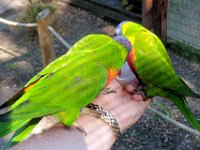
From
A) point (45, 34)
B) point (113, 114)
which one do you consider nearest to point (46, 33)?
point (45, 34)

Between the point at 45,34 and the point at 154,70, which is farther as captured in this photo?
the point at 45,34

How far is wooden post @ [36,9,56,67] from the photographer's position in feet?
7.70

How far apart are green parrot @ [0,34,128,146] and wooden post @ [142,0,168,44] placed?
1.67 metres

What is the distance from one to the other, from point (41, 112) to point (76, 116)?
0.15 meters

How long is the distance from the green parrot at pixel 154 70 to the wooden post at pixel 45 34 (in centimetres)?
85

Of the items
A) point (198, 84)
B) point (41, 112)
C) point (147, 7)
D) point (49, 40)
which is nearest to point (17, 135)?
point (41, 112)

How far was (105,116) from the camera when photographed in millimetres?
1403

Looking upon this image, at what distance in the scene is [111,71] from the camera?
141 centimetres

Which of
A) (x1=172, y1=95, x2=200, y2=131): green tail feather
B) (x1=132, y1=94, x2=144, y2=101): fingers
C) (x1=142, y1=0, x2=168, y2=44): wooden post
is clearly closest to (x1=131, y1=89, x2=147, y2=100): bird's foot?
(x1=132, y1=94, x2=144, y2=101): fingers

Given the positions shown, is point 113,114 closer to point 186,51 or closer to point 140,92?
point 140,92

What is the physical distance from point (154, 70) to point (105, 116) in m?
0.36

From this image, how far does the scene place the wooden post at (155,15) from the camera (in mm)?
2998

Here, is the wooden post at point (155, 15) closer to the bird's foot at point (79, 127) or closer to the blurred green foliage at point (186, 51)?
the blurred green foliage at point (186, 51)

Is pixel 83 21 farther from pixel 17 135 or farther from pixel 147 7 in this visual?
pixel 17 135
